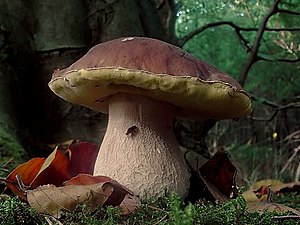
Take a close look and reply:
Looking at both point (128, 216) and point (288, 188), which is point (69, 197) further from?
point (288, 188)

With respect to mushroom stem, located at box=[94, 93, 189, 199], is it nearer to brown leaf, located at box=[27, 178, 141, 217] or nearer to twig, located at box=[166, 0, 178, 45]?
brown leaf, located at box=[27, 178, 141, 217]

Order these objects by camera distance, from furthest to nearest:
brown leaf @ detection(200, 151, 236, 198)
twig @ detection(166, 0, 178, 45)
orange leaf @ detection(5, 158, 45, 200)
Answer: twig @ detection(166, 0, 178, 45)
brown leaf @ detection(200, 151, 236, 198)
orange leaf @ detection(5, 158, 45, 200)

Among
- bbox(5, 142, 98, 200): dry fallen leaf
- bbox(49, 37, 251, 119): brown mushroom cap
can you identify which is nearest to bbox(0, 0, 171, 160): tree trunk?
bbox(5, 142, 98, 200): dry fallen leaf

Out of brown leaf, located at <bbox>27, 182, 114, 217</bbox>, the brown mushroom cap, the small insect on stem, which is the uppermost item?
the brown mushroom cap

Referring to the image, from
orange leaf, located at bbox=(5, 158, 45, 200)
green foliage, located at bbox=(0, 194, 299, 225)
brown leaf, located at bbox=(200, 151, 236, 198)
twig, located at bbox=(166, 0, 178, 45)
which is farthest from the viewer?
twig, located at bbox=(166, 0, 178, 45)

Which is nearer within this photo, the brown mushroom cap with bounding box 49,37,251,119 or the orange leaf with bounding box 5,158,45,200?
the brown mushroom cap with bounding box 49,37,251,119

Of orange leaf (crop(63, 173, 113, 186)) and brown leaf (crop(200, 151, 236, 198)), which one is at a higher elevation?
orange leaf (crop(63, 173, 113, 186))
